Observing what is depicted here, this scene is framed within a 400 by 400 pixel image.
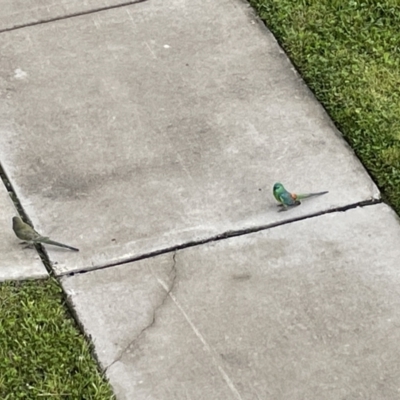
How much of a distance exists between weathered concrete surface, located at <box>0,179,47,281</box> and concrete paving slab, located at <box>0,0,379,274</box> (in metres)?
0.09

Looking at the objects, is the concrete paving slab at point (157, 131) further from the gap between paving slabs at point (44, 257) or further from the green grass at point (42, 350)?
the green grass at point (42, 350)

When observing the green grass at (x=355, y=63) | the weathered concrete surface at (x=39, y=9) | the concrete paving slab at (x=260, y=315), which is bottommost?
the weathered concrete surface at (x=39, y=9)

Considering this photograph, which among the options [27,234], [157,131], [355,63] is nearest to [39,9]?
[157,131]

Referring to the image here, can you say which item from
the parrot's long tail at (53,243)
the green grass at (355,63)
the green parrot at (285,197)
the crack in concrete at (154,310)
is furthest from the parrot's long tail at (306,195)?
the parrot's long tail at (53,243)

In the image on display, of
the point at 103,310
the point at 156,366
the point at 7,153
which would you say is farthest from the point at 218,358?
the point at 7,153

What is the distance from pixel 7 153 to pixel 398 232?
1.97 meters

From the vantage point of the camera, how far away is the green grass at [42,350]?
4.28 m

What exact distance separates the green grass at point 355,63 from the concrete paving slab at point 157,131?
88 mm

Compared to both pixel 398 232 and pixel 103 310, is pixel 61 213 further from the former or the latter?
pixel 398 232

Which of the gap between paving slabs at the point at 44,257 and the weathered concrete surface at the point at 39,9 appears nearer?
the gap between paving slabs at the point at 44,257

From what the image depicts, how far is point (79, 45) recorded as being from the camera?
6.14 meters

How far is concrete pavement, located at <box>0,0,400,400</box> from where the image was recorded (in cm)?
443

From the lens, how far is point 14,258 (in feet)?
16.0

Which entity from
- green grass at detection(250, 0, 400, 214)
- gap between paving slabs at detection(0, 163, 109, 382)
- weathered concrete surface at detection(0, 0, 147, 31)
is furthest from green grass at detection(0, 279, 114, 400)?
weathered concrete surface at detection(0, 0, 147, 31)
